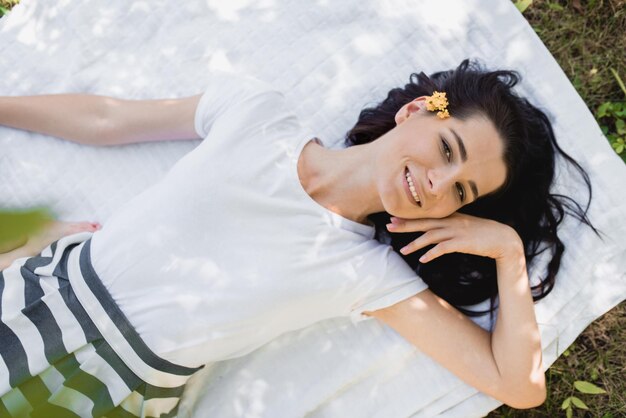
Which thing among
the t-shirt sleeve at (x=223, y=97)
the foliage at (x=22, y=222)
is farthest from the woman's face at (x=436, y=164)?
the foliage at (x=22, y=222)

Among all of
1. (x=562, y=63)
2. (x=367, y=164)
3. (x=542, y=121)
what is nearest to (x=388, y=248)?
(x=367, y=164)

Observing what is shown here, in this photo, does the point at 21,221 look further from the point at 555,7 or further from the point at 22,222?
the point at 555,7

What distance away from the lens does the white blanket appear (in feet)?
8.25

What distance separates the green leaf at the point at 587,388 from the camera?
2756 mm

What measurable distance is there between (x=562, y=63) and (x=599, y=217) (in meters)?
0.82

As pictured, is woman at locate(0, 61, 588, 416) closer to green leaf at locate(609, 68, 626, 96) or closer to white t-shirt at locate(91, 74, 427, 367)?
white t-shirt at locate(91, 74, 427, 367)

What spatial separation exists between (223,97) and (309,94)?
1.64 ft

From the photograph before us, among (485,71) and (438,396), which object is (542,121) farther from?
(438,396)

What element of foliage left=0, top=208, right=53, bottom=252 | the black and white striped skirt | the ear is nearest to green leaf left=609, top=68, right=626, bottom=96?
the ear

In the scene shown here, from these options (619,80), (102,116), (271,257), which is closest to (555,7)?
(619,80)

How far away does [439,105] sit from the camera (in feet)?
7.14

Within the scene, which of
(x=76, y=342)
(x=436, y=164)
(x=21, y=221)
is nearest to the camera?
(x=21, y=221)

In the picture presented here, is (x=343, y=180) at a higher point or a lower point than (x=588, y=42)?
higher

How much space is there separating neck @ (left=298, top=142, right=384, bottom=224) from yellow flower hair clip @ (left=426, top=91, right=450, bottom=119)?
25 cm
